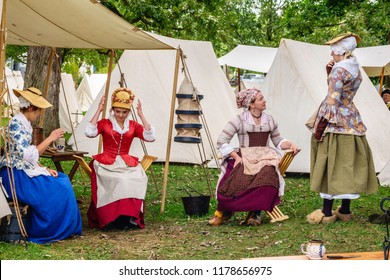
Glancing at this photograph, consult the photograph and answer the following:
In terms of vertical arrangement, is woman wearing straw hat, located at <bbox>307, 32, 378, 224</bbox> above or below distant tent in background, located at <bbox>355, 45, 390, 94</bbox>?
below

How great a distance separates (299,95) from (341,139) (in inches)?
135

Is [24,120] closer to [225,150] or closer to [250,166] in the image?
[225,150]

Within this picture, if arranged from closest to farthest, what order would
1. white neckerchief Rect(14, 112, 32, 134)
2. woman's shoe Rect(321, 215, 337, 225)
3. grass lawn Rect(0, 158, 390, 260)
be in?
grass lawn Rect(0, 158, 390, 260) < white neckerchief Rect(14, 112, 32, 134) < woman's shoe Rect(321, 215, 337, 225)

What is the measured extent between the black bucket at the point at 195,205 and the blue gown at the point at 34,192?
150 cm

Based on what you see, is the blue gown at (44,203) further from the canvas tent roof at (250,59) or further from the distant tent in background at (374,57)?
the canvas tent roof at (250,59)

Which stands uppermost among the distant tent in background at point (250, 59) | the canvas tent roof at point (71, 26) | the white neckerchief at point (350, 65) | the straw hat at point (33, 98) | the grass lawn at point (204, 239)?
the distant tent in background at point (250, 59)

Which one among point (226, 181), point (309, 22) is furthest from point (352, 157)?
point (309, 22)

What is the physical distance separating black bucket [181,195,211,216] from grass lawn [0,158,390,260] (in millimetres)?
76

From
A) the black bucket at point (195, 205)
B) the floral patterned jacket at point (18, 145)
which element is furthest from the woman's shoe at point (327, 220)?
the floral patterned jacket at point (18, 145)

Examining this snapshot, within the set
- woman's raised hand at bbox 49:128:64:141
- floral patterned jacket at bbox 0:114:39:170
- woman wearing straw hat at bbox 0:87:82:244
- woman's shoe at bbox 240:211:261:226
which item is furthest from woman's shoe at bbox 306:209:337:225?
floral patterned jacket at bbox 0:114:39:170

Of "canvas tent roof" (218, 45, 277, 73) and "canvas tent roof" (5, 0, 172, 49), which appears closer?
"canvas tent roof" (5, 0, 172, 49)

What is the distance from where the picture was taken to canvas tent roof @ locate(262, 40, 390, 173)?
9.98 meters

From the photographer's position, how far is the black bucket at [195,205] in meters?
7.23

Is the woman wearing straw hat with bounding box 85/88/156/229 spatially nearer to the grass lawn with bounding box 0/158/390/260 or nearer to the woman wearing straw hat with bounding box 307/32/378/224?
the grass lawn with bounding box 0/158/390/260
